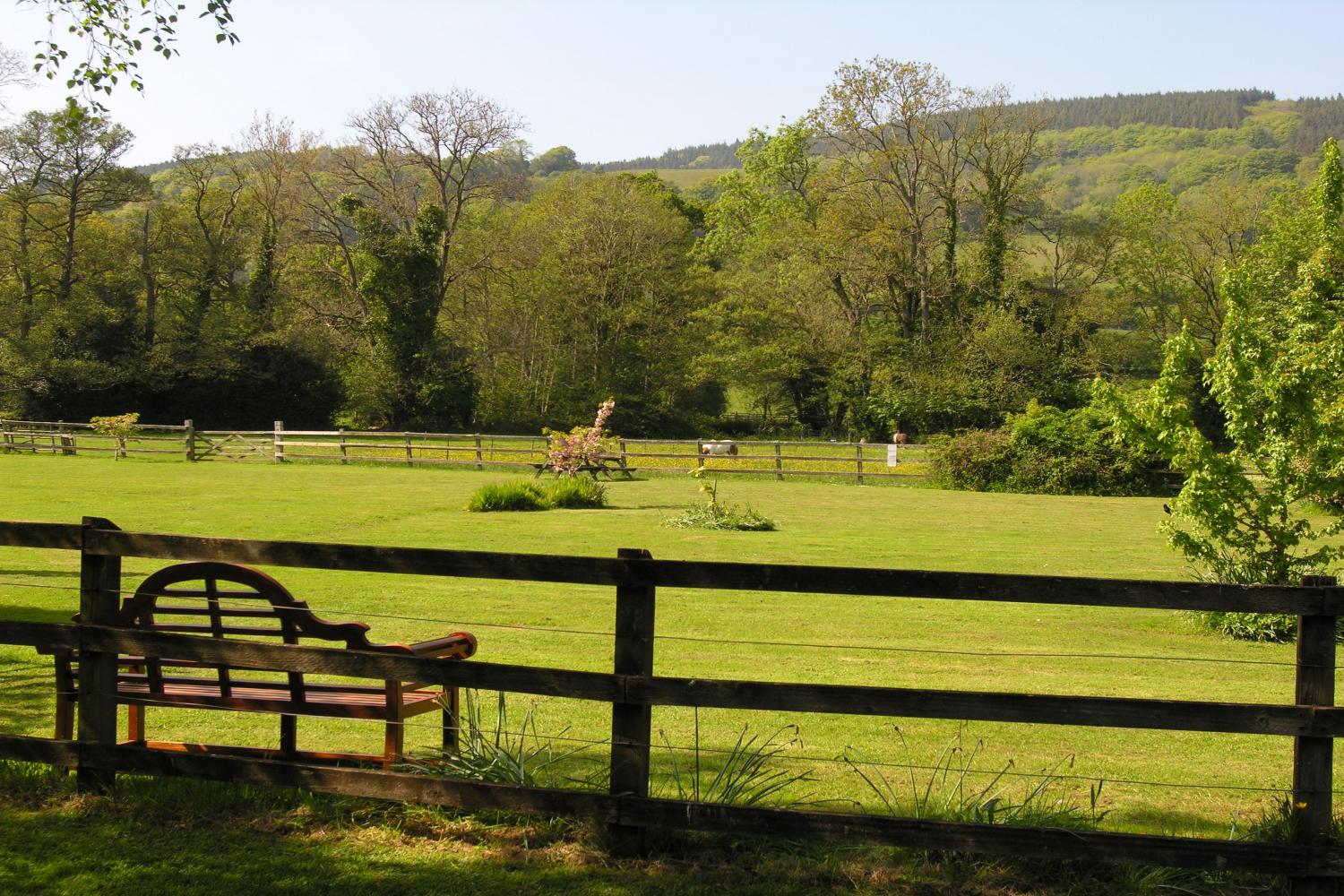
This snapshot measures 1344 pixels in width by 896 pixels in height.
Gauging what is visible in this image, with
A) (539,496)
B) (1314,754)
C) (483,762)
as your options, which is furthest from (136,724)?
(539,496)

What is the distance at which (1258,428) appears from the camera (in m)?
11.0

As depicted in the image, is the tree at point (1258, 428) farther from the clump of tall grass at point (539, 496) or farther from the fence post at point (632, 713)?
the clump of tall grass at point (539, 496)

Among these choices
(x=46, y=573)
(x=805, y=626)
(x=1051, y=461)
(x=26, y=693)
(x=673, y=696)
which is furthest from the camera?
(x=1051, y=461)

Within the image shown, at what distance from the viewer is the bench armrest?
4.95 meters

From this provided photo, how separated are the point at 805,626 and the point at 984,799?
232 inches

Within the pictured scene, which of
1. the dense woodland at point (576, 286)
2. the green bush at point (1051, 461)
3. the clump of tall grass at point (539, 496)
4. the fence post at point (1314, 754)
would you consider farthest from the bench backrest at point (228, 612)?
the dense woodland at point (576, 286)

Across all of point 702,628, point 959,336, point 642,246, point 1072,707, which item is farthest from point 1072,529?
point 642,246

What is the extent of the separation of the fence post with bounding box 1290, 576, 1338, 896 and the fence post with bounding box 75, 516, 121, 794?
4.56 meters

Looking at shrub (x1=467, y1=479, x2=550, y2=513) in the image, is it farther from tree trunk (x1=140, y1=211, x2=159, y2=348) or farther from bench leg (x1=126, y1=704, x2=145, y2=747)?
tree trunk (x1=140, y1=211, x2=159, y2=348)

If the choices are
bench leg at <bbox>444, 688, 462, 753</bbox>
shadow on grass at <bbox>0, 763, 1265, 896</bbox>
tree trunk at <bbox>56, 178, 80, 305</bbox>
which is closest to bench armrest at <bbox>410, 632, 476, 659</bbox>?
bench leg at <bbox>444, 688, 462, 753</bbox>

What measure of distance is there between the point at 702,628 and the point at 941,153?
45.9 meters

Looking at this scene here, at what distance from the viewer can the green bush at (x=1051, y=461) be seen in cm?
3084

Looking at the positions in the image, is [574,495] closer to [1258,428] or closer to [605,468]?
[605,468]

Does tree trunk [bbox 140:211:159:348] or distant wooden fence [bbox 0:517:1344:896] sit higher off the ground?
tree trunk [bbox 140:211:159:348]
